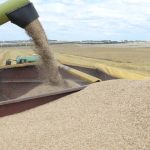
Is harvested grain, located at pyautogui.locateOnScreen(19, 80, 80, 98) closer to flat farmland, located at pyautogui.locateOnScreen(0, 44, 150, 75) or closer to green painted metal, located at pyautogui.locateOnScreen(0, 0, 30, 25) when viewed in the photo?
green painted metal, located at pyautogui.locateOnScreen(0, 0, 30, 25)

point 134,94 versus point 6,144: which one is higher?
point 134,94

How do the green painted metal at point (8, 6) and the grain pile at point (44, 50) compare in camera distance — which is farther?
the grain pile at point (44, 50)

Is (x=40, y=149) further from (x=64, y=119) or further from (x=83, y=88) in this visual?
(x=83, y=88)

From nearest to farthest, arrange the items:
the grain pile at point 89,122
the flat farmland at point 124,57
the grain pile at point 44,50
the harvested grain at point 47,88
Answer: the grain pile at point 89,122
the grain pile at point 44,50
the harvested grain at point 47,88
the flat farmland at point 124,57

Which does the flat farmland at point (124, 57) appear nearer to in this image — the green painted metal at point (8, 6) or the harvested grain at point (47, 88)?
the harvested grain at point (47, 88)

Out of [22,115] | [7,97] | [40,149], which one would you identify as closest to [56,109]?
[22,115]

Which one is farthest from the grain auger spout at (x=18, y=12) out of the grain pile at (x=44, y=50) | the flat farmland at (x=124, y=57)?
the flat farmland at (x=124, y=57)

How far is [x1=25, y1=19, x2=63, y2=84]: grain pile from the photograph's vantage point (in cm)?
832

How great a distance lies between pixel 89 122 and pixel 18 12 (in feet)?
10.7

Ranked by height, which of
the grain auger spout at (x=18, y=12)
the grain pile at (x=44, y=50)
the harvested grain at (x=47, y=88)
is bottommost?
the harvested grain at (x=47, y=88)

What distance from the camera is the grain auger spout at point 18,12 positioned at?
775cm

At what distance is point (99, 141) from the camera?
4.67 metres

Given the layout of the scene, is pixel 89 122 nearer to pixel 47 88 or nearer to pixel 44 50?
pixel 44 50

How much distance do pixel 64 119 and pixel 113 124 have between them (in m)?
0.91
